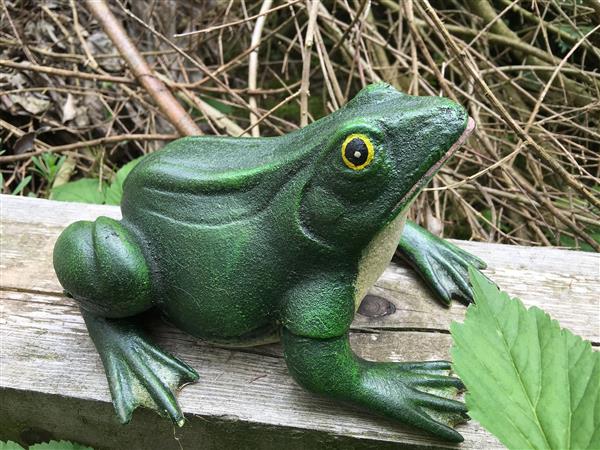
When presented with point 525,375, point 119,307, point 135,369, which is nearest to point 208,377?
point 135,369

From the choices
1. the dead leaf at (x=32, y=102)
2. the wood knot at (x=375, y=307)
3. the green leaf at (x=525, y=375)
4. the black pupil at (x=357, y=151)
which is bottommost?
the wood knot at (x=375, y=307)

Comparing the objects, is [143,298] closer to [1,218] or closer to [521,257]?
[1,218]

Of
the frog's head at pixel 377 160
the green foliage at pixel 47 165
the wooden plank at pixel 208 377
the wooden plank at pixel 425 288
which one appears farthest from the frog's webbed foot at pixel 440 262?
the green foliage at pixel 47 165

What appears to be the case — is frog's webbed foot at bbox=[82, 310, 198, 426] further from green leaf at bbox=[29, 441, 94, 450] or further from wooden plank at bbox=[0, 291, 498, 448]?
green leaf at bbox=[29, 441, 94, 450]

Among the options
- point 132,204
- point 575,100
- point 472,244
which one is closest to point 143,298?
point 132,204

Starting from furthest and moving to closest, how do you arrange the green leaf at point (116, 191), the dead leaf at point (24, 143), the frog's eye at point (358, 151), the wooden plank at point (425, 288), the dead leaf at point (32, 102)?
1. the dead leaf at point (32, 102)
2. the dead leaf at point (24, 143)
3. the green leaf at point (116, 191)
4. the wooden plank at point (425, 288)
5. the frog's eye at point (358, 151)

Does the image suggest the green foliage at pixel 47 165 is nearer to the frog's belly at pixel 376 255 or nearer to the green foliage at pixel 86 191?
the green foliage at pixel 86 191

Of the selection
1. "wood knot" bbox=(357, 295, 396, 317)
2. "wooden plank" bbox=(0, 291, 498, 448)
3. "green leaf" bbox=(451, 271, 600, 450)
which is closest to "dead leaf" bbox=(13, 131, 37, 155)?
"wooden plank" bbox=(0, 291, 498, 448)

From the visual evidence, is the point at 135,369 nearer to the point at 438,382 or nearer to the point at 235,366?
the point at 235,366
